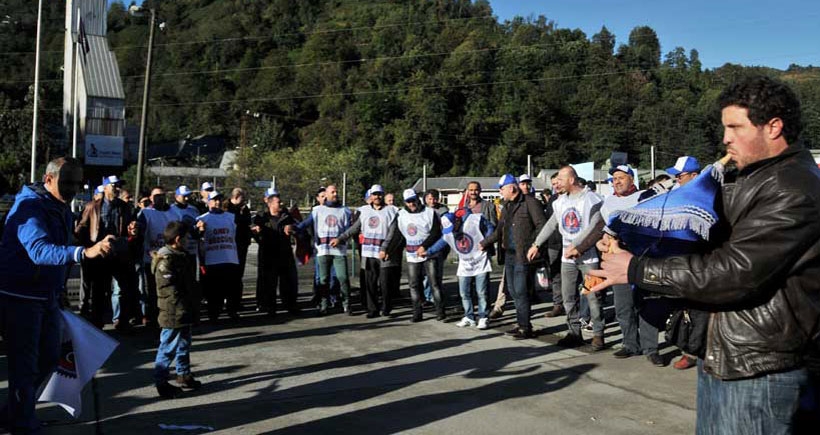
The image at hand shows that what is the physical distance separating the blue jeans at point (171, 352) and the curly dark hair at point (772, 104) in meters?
5.22

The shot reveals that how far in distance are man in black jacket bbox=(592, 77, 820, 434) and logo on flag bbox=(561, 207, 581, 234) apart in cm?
571

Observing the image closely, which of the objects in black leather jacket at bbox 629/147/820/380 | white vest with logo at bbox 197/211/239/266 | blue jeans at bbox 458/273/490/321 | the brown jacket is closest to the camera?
black leather jacket at bbox 629/147/820/380

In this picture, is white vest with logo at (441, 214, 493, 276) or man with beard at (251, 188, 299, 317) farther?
man with beard at (251, 188, 299, 317)

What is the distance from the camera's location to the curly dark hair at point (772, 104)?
254 centimetres

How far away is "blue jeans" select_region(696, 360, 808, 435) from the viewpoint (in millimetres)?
2471

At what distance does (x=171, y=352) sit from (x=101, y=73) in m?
38.7

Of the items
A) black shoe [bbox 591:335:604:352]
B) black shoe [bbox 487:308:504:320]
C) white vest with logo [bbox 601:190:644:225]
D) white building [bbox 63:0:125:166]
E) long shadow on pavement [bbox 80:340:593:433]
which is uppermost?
white building [bbox 63:0:125:166]

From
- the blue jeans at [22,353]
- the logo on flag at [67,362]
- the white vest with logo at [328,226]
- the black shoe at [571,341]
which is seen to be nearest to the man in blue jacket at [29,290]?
the blue jeans at [22,353]

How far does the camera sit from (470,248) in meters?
9.84

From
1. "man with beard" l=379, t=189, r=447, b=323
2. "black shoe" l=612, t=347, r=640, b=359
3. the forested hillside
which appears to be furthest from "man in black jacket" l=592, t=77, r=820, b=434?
the forested hillside

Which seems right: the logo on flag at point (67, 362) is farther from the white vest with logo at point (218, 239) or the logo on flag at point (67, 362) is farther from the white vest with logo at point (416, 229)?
the white vest with logo at point (416, 229)

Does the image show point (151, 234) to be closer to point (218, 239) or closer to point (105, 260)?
point (105, 260)

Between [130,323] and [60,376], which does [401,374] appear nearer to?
[60,376]

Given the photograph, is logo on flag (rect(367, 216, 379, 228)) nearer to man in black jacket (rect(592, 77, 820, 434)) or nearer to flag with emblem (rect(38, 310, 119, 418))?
flag with emblem (rect(38, 310, 119, 418))
